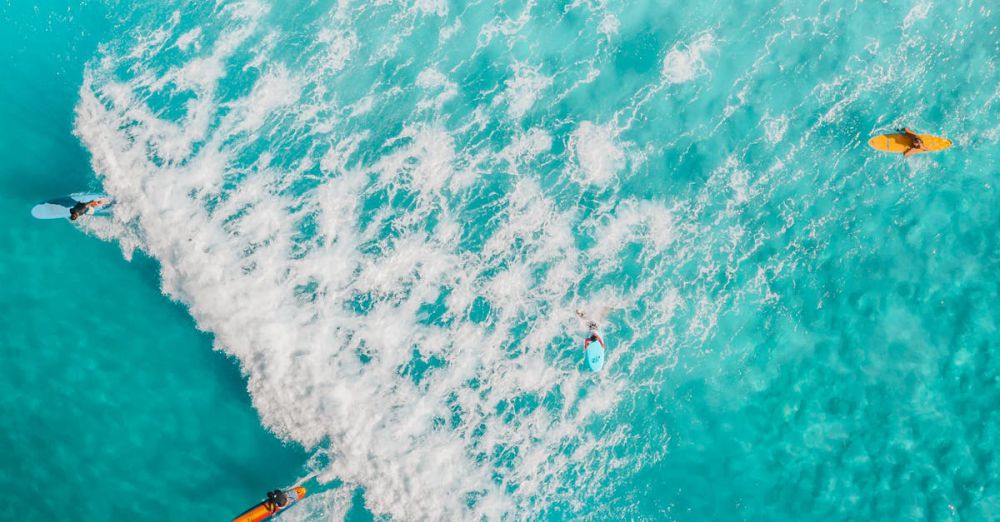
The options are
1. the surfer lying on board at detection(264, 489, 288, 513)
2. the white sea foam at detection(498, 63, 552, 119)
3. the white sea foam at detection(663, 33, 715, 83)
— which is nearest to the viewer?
the surfer lying on board at detection(264, 489, 288, 513)

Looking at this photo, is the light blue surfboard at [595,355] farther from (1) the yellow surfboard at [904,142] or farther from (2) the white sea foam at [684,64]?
(1) the yellow surfboard at [904,142]

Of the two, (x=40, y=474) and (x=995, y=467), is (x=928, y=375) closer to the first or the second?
(x=995, y=467)

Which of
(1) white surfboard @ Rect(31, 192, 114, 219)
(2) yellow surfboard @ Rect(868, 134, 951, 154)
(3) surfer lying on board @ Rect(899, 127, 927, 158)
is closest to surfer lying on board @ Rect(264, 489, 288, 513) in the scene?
(1) white surfboard @ Rect(31, 192, 114, 219)

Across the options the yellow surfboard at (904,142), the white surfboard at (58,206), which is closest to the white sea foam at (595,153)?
the yellow surfboard at (904,142)

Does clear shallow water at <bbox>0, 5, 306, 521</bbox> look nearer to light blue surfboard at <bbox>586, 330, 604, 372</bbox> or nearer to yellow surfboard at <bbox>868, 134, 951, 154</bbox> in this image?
light blue surfboard at <bbox>586, 330, 604, 372</bbox>

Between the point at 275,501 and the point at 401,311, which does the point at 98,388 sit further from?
the point at 401,311

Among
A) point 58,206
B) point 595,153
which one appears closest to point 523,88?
point 595,153
